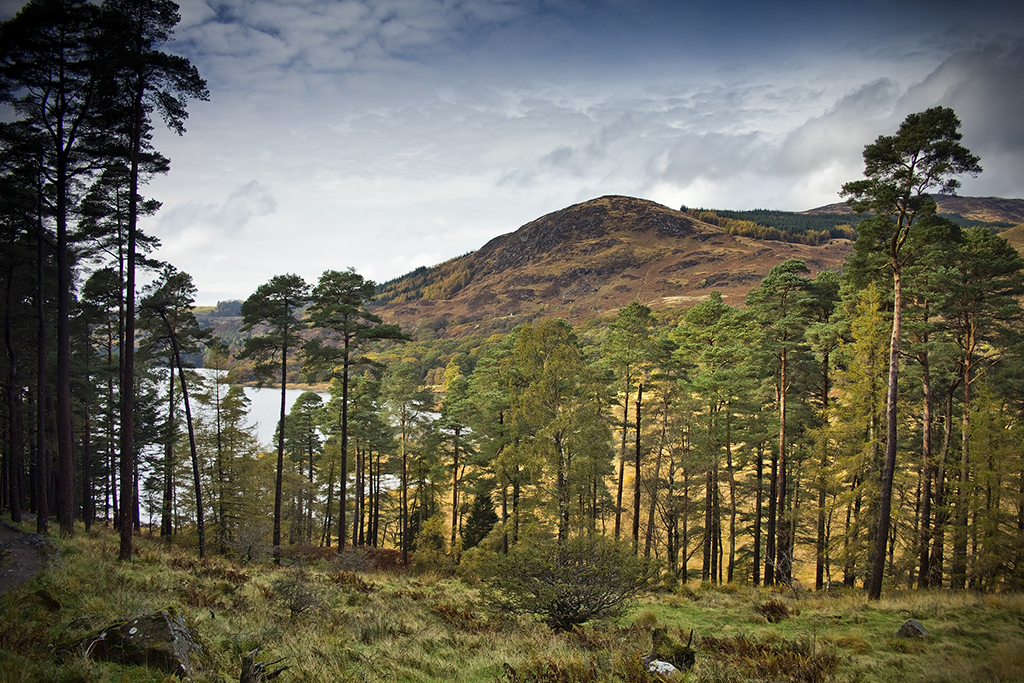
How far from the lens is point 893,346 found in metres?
13.8

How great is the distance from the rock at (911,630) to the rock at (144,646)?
13.3 meters

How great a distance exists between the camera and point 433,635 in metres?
8.84

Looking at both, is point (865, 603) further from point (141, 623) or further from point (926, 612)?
point (141, 623)

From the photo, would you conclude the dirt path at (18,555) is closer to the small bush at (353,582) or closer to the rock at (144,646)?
the rock at (144,646)

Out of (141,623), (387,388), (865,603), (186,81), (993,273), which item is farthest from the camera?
(387,388)

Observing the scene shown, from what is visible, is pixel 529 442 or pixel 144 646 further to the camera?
pixel 529 442

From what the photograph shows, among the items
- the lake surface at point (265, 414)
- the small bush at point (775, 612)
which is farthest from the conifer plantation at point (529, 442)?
the lake surface at point (265, 414)

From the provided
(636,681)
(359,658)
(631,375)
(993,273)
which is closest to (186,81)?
(359,658)

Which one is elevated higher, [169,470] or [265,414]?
[169,470]

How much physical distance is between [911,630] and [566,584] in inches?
295

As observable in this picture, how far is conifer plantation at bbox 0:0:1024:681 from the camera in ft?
27.8

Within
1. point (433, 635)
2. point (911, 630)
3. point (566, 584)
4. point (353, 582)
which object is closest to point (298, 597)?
point (433, 635)

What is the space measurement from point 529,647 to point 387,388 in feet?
67.4

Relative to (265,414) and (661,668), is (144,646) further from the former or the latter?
(265,414)
